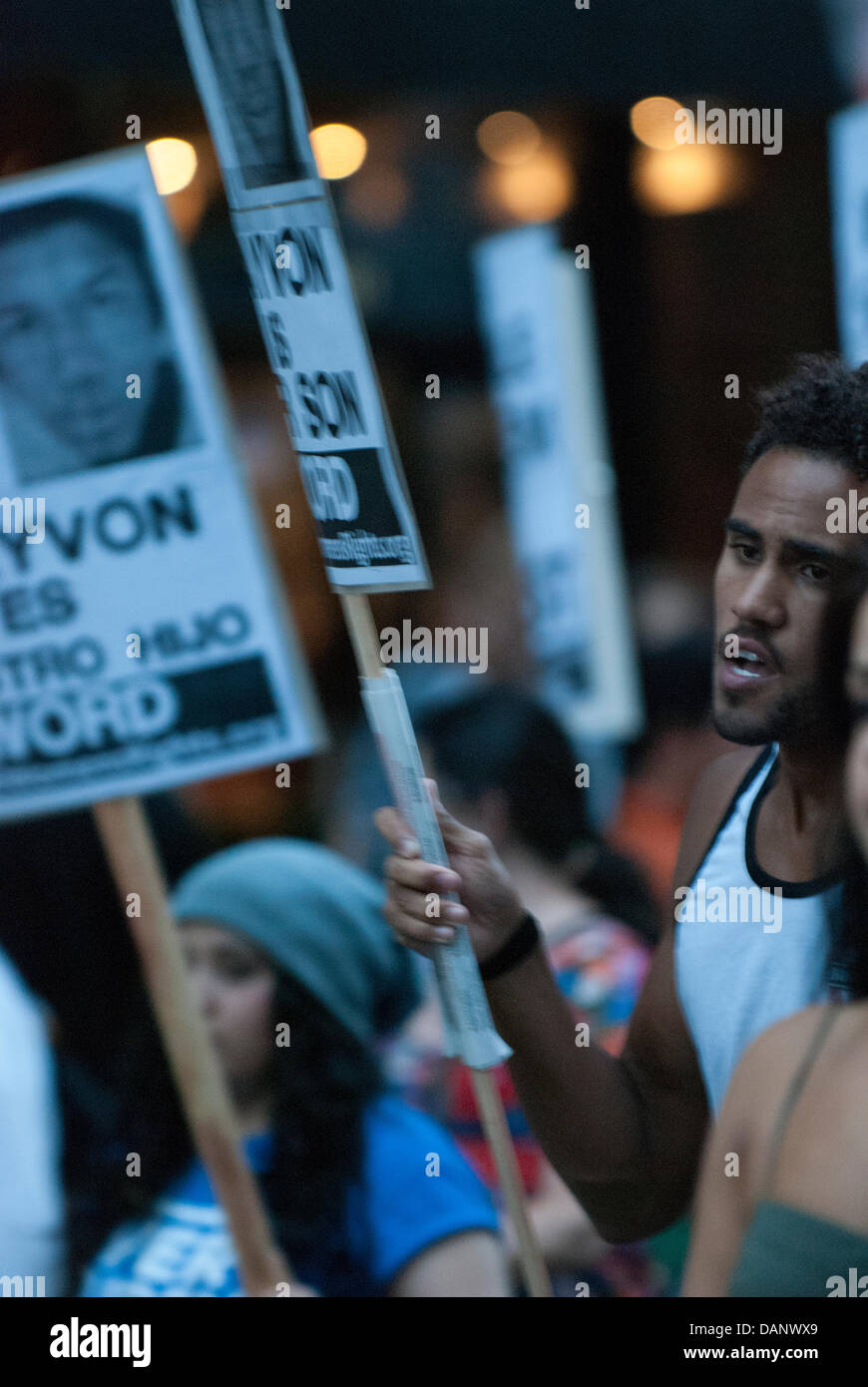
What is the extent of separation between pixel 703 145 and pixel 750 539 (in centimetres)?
417

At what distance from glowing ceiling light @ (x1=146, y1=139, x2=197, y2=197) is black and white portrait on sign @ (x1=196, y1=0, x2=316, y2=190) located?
120 inches

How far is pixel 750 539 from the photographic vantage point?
1960 millimetres

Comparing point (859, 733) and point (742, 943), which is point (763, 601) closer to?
point (859, 733)

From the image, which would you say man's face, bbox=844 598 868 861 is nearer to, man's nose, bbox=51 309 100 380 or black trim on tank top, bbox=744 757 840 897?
black trim on tank top, bbox=744 757 840 897

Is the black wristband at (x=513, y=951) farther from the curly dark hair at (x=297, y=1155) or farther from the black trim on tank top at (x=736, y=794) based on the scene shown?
the curly dark hair at (x=297, y=1155)

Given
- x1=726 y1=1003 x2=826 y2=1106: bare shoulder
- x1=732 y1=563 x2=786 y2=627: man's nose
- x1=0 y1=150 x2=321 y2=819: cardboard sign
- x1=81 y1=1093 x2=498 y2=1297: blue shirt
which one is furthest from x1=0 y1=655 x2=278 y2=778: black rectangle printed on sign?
x1=726 y1=1003 x2=826 y2=1106: bare shoulder

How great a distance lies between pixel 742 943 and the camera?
6.38 feet

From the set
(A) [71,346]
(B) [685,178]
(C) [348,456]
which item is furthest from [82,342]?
(B) [685,178]

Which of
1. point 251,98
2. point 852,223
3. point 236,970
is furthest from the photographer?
point 852,223

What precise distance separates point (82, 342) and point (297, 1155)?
1417mm

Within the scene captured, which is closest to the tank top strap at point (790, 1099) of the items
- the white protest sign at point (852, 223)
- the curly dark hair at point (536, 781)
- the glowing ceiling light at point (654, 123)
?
the curly dark hair at point (536, 781)

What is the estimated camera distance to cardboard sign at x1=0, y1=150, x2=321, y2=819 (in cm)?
254
